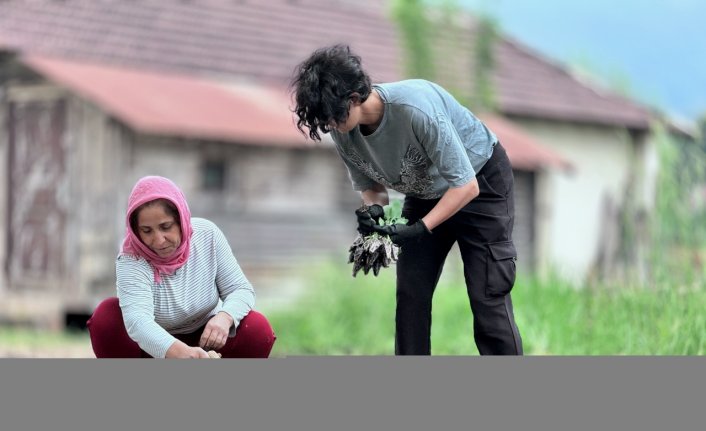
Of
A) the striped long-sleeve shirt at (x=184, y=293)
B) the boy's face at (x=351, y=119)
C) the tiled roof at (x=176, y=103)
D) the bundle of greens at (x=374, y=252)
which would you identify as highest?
the tiled roof at (x=176, y=103)

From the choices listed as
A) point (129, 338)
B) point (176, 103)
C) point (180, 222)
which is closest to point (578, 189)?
point (176, 103)

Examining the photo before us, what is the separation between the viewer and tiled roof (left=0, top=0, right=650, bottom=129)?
40.9 feet

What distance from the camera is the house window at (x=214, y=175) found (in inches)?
492

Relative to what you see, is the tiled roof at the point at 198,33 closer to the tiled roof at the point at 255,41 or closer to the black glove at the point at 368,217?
the tiled roof at the point at 255,41

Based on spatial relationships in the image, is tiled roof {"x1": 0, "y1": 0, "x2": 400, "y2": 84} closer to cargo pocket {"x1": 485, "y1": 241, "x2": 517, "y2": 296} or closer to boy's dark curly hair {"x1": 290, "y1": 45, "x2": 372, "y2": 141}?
cargo pocket {"x1": 485, "y1": 241, "x2": 517, "y2": 296}

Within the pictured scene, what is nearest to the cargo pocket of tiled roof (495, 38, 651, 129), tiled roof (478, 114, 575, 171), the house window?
the house window

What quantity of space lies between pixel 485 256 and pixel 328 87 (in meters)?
0.82

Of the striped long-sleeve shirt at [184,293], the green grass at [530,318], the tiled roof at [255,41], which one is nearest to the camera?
the striped long-sleeve shirt at [184,293]

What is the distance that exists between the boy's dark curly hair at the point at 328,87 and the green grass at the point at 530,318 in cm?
231

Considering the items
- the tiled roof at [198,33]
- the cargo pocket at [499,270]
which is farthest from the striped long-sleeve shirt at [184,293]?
the tiled roof at [198,33]

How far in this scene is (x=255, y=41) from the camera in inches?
560

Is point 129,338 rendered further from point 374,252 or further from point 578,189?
point 578,189

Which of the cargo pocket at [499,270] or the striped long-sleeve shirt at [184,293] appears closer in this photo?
the striped long-sleeve shirt at [184,293]

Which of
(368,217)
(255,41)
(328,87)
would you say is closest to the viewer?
(328,87)
